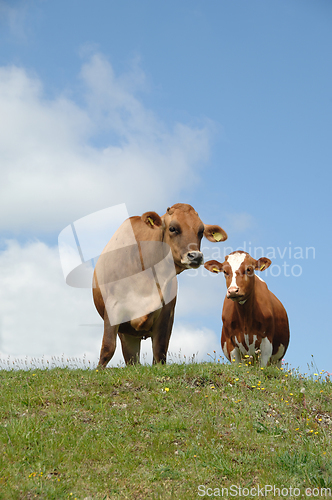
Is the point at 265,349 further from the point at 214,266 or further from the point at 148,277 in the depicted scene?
the point at 148,277

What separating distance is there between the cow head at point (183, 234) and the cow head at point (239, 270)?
1.81 meters

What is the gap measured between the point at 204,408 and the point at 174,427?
0.80 metres

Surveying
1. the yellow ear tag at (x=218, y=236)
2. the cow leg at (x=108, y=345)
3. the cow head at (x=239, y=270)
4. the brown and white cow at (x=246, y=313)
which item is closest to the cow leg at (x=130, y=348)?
the cow leg at (x=108, y=345)

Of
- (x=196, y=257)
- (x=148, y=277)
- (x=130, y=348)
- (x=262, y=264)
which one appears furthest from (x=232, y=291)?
(x=130, y=348)

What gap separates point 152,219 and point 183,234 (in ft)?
2.98

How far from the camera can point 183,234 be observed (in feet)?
29.4

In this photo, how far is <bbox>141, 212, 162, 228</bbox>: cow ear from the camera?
947 centimetres

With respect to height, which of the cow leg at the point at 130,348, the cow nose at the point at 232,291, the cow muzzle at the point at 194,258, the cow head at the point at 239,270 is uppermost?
the cow head at the point at 239,270

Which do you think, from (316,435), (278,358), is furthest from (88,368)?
(278,358)

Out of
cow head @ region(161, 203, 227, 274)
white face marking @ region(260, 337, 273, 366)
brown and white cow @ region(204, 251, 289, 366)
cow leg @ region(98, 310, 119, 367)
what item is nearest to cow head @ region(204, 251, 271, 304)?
brown and white cow @ region(204, 251, 289, 366)

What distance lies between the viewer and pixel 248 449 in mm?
6629

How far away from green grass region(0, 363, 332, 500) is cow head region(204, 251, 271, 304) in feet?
6.66

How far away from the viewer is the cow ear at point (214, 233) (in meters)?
10.1

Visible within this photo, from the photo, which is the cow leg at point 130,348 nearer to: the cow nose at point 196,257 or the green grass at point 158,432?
the green grass at point 158,432
